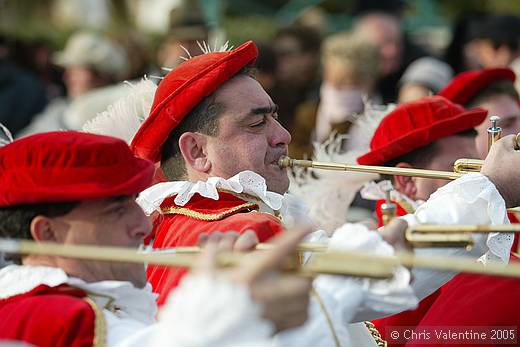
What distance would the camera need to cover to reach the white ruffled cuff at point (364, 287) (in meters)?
3.28

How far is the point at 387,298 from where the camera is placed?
3.35m

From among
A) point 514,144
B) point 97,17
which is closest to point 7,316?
point 514,144

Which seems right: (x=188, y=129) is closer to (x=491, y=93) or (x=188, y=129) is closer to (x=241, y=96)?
(x=241, y=96)

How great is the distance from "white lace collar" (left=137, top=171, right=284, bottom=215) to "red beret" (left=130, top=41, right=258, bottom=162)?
0.27 metres

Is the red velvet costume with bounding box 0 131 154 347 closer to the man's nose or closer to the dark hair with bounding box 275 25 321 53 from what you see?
the man's nose

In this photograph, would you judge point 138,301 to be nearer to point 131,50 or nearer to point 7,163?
point 7,163

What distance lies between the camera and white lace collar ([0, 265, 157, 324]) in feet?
11.1

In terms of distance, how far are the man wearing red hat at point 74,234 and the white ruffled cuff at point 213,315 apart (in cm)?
47

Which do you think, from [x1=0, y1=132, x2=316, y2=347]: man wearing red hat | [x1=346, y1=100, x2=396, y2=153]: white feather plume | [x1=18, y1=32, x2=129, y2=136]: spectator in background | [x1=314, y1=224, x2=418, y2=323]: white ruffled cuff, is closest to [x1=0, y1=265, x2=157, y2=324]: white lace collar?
[x1=0, y1=132, x2=316, y2=347]: man wearing red hat

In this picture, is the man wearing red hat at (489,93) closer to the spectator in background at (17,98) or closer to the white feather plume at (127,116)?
the white feather plume at (127,116)

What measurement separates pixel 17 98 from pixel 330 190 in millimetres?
4664

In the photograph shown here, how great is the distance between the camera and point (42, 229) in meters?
3.47

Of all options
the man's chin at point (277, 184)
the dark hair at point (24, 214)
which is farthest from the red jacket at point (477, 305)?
the dark hair at point (24, 214)

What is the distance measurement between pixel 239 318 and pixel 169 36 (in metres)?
7.13
